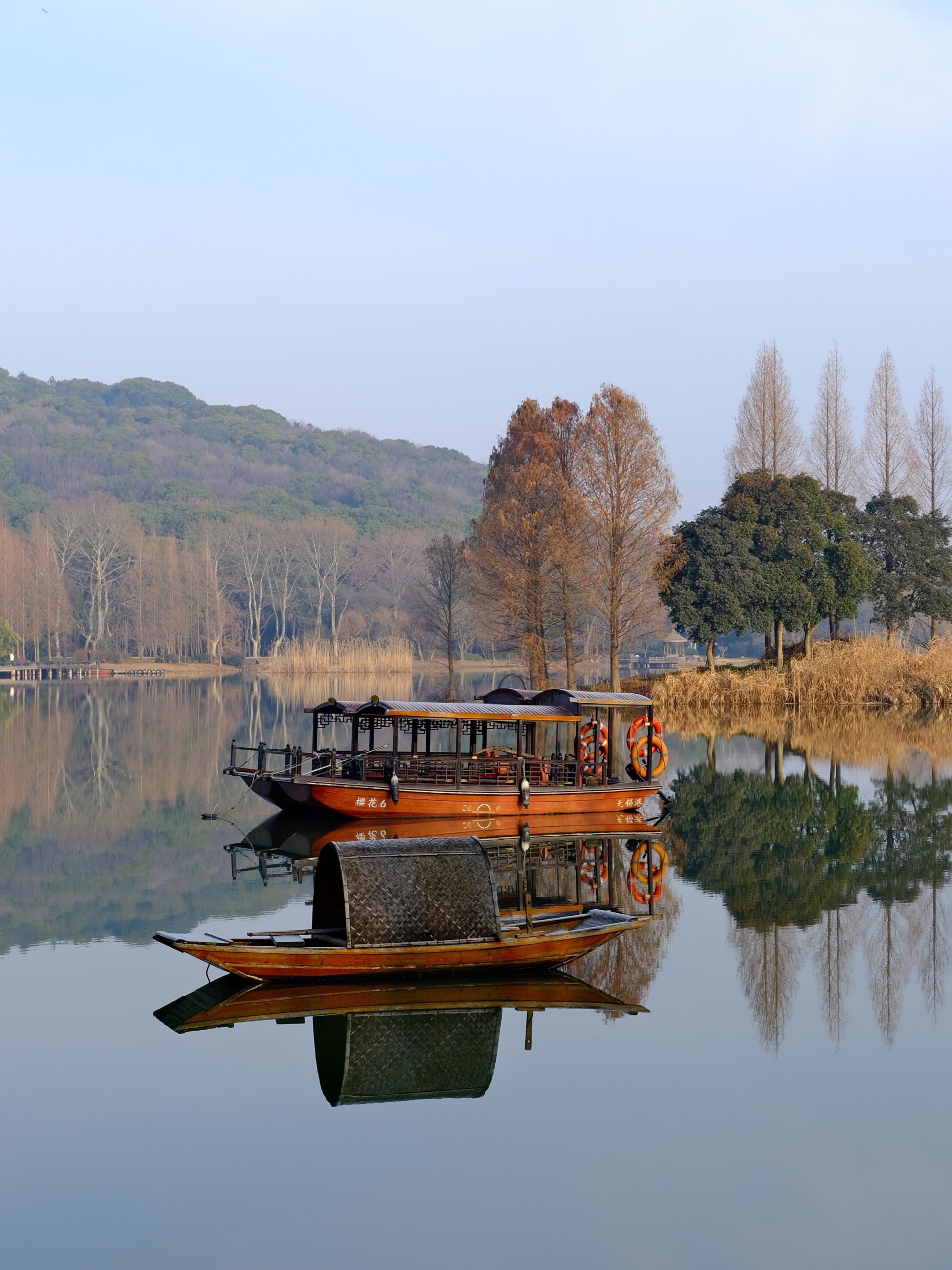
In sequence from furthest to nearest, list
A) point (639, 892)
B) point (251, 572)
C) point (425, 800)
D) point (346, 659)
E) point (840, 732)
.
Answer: point (251, 572) → point (346, 659) → point (840, 732) → point (425, 800) → point (639, 892)

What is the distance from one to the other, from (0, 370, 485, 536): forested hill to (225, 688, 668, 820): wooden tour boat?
88.9 metres

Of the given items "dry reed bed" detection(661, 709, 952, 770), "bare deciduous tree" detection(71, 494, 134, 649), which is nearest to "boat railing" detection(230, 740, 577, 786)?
"dry reed bed" detection(661, 709, 952, 770)

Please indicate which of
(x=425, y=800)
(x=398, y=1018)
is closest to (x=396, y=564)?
(x=425, y=800)

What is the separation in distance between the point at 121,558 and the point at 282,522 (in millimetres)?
17423

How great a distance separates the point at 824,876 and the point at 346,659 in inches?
2072

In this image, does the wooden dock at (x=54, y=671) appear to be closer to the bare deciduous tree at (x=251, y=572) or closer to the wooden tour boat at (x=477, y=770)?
the bare deciduous tree at (x=251, y=572)

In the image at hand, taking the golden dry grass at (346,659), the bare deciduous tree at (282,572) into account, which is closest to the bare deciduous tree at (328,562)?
the bare deciduous tree at (282,572)

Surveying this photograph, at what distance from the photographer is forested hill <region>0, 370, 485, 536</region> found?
392 feet

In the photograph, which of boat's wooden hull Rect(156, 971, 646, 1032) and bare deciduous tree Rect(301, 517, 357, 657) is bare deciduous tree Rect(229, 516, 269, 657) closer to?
bare deciduous tree Rect(301, 517, 357, 657)

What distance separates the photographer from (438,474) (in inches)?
7052

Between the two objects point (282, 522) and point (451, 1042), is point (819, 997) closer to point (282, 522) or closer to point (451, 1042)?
point (451, 1042)

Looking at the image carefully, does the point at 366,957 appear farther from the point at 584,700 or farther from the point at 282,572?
the point at 282,572

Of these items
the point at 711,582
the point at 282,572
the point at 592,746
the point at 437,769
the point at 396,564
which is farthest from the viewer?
the point at 396,564

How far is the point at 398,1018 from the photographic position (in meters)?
10.0
